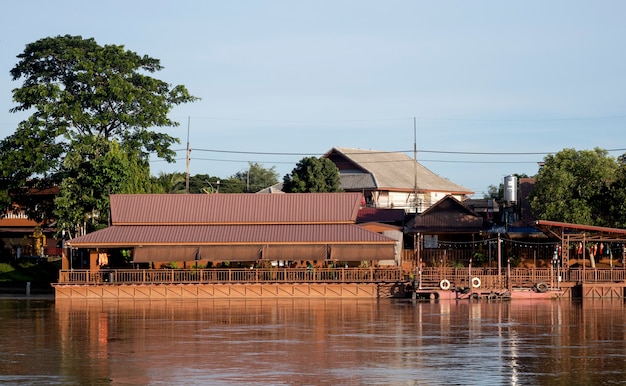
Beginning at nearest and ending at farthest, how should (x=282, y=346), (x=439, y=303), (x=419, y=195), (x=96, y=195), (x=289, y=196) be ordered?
1. (x=282, y=346)
2. (x=439, y=303)
3. (x=289, y=196)
4. (x=96, y=195)
5. (x=419, y=195)

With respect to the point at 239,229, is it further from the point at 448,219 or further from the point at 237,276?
the point at 448,219

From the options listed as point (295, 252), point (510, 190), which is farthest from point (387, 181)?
point (295, 252)

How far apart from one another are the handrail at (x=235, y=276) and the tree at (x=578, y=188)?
10.5 metres

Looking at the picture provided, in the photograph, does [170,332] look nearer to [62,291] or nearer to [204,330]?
[204,330]

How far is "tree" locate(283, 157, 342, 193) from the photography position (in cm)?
8250

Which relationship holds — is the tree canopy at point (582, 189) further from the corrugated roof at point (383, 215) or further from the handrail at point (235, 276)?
the corrugated roof at point (383, 215)

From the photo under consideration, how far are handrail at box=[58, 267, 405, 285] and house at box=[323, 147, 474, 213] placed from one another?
37.9m

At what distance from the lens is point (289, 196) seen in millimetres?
59812

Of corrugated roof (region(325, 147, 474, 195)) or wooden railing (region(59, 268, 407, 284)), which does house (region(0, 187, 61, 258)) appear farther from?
corrugated roof (region(325, 147, 474, 195))

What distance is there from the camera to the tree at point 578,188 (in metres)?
58.7

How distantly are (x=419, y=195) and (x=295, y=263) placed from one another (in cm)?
4003

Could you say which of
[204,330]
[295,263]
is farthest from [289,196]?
[204,330]

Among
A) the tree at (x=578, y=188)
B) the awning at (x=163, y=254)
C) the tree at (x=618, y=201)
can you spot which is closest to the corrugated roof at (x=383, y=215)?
the tree at (x=578, y=188)

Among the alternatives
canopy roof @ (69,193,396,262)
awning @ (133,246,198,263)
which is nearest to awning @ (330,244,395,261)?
canopy roof @ (69,193,396,262)
